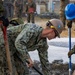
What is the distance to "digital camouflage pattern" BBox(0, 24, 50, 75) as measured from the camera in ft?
15.4

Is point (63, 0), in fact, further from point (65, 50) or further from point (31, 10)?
point (65, 50)

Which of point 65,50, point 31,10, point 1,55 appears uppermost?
point 1,55

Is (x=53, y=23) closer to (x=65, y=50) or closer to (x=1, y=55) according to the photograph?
(x=1, y=55)

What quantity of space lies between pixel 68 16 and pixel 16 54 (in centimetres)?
116

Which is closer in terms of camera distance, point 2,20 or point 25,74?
point 2,20

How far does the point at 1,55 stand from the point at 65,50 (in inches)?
216

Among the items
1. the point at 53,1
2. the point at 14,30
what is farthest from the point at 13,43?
the point at 53,1

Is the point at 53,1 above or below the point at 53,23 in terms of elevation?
below

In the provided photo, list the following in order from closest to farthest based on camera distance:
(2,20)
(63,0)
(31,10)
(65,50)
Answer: (2,20) < (65,50) < (63,0) < (31,10)

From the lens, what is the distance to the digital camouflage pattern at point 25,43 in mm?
4688

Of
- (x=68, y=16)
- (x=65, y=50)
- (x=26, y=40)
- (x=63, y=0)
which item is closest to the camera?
(x=26, y=40)

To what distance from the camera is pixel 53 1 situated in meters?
52.0

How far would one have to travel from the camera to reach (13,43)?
5023mm

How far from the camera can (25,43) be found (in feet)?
15.5
